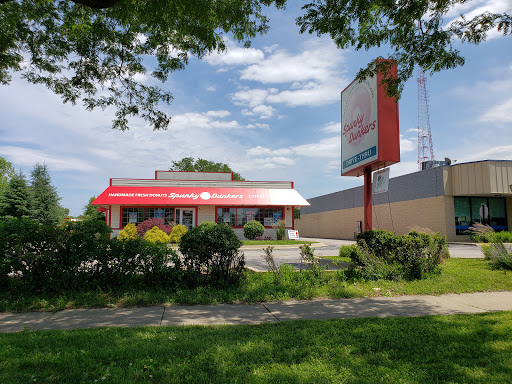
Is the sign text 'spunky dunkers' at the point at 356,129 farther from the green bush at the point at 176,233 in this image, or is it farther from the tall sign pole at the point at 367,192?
the green bush at the point at 176,233

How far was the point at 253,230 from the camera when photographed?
25.5 metres

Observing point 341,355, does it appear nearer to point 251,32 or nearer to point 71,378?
point 71,378

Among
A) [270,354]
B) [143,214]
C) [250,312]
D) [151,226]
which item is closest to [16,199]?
[143,214]

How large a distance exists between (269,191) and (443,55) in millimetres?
21898

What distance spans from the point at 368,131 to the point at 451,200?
725 inches

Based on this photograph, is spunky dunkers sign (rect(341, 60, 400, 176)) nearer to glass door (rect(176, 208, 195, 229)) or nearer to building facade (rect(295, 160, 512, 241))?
building facade (rect(295, 160, 512, 241))

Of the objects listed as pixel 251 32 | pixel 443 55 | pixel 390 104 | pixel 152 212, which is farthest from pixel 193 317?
pixel 152 212

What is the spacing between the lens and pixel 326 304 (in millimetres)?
6250

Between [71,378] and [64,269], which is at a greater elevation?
[64,269]

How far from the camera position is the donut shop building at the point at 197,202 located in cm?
2606

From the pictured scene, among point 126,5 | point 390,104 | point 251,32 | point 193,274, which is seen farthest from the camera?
point 390,104

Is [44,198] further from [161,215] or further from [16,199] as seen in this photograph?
[161,215]

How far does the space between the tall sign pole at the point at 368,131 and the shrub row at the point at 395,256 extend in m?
2.09

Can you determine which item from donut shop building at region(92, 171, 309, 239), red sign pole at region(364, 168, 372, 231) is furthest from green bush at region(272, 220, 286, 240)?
red sign pole at region(364, 168, 372, 231)
